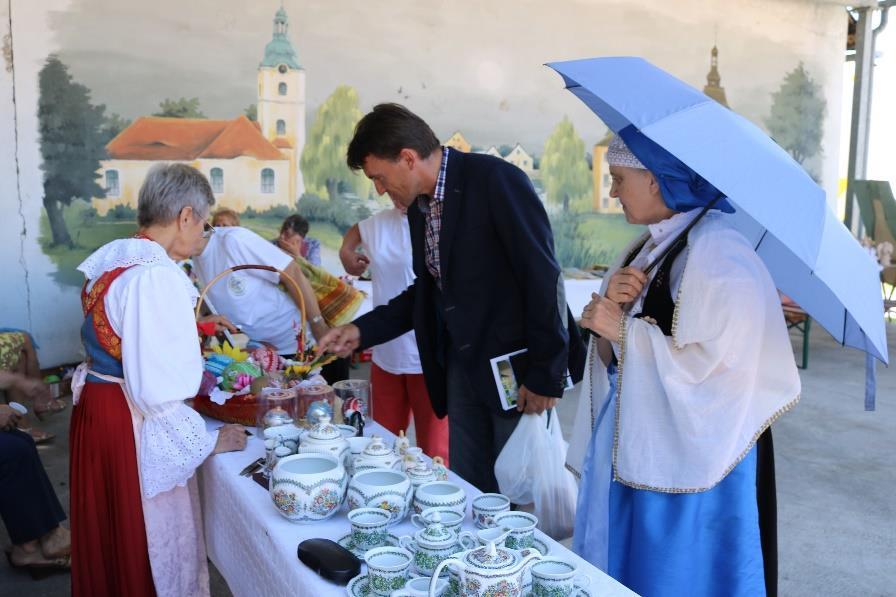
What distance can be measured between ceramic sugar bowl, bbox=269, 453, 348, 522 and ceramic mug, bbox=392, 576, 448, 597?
0.36 meters

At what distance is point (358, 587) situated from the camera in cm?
132

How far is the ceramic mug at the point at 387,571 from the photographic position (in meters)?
1.28

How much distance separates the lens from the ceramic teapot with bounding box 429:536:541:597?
3.86ft

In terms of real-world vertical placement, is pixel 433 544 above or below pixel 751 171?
below

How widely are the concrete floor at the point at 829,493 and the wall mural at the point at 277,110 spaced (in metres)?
1.96

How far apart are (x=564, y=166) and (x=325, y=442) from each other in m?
7.75

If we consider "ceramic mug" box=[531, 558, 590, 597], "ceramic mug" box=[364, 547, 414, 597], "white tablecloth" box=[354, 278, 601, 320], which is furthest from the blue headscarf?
"white tablecloth" box=[354, 278, 601, 320]

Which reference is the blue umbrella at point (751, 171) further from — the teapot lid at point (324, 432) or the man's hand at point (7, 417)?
the man's hand at point (7, 417)

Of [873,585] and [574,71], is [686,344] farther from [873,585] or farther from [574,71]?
[873,585]

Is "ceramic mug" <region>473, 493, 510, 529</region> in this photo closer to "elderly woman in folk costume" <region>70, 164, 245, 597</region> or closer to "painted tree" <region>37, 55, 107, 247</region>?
"elderly woman in folk costume" <region>70, 164, 245, 597</region>

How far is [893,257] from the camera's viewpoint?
1077cm

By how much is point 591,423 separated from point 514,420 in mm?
269

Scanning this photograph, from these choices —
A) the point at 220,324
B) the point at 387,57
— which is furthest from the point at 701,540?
the point at 387,57

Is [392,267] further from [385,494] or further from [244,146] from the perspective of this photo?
[244,146]
